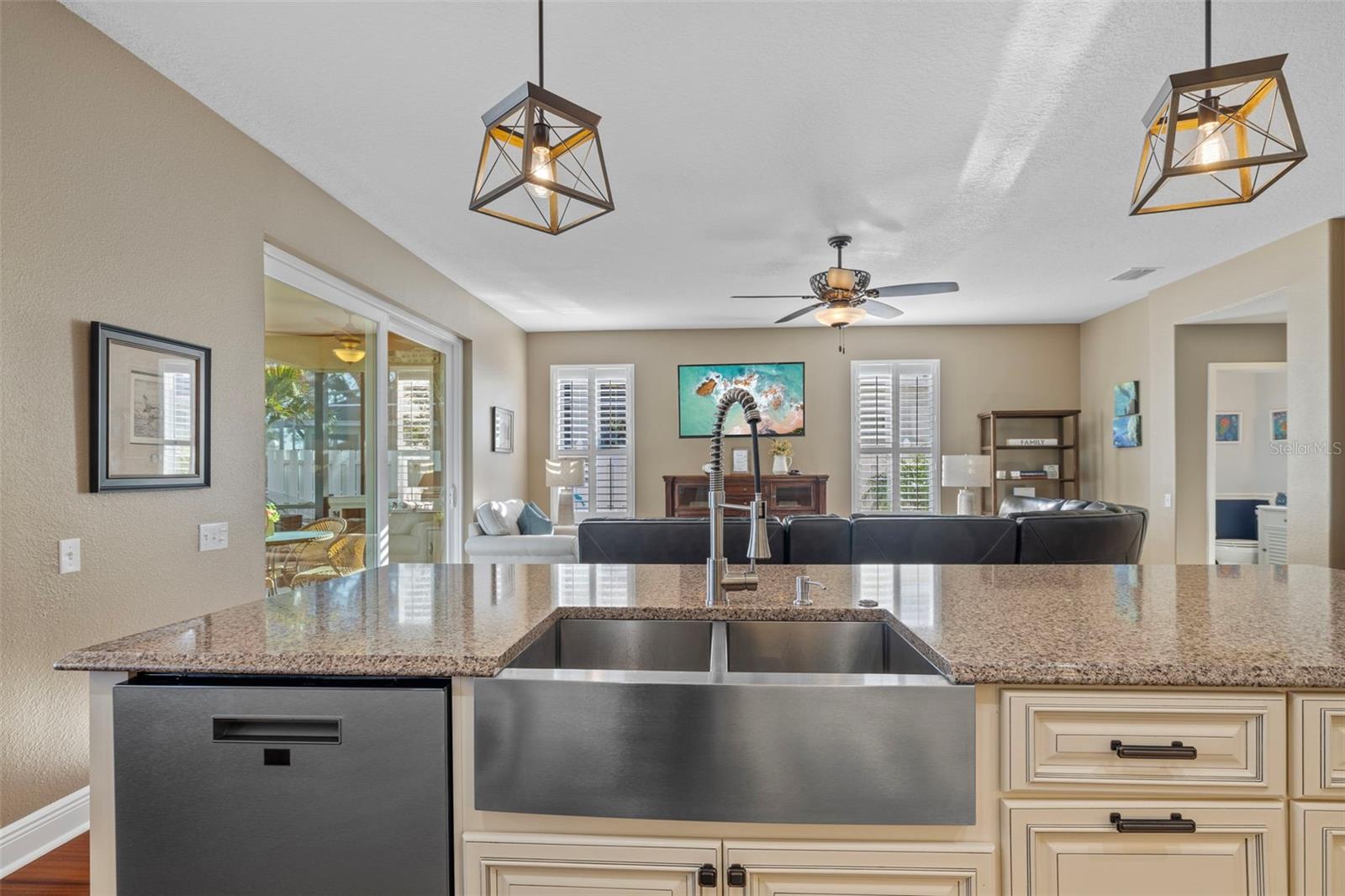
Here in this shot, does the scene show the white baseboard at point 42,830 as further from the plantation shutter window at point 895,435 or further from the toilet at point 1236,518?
the toilet at point 1236,518

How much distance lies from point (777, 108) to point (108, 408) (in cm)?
272

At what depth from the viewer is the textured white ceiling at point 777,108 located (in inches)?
91.4

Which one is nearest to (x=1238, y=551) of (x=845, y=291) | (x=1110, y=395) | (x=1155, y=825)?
(x=1110, y=395)

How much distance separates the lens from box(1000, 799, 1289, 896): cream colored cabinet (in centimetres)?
109

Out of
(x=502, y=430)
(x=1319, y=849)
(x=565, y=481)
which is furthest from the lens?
(x=565, y=481)

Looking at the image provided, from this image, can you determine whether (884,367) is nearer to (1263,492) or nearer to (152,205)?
(1263,492)

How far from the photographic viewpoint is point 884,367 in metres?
7.71

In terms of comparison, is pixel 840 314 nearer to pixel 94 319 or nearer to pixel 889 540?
pixel 889 540

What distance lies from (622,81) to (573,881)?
8.56 feet

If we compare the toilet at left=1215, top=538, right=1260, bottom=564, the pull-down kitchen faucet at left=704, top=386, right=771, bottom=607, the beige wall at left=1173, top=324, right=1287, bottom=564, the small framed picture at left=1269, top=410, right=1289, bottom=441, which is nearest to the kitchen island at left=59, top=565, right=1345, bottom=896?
the pull-down kitchen faucet at left=704, top=386, right=771, bottom=607

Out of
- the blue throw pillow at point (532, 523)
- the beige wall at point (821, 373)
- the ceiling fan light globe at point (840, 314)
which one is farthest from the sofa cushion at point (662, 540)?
the beige wall at point (821, 373)

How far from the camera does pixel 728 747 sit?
1111 mm

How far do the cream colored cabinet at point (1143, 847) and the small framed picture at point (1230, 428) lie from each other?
8033 mm

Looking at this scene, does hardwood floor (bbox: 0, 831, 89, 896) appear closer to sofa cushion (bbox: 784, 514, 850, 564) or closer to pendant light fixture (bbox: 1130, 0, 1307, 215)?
sofa cushion (bbox: 784, 514, 850, 564)
